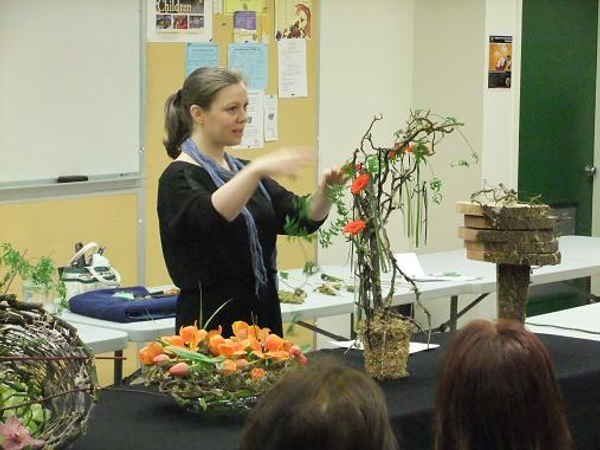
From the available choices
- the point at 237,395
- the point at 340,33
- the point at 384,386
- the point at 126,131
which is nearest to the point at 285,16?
the point at 340,33

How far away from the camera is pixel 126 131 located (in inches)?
199

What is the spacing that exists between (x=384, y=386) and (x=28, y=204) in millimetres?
2514

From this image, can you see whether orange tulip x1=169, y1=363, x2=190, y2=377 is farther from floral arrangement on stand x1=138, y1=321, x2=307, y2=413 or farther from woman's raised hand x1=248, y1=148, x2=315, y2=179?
woman's raised hand x1=248, y1=148, x2=315, y2=179

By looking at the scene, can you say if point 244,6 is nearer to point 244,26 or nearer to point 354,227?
point 244,26

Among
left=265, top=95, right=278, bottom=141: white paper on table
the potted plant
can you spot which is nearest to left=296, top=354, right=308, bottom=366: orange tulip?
the potted plant

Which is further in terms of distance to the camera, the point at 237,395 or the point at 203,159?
the point at 203,159

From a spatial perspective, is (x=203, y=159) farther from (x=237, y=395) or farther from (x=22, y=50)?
(x=22, y=50)

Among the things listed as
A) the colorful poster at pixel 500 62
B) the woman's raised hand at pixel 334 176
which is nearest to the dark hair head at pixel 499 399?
the woman's raised hand at pixel 334 176

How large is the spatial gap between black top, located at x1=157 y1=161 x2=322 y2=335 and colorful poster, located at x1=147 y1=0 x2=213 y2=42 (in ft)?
7.73

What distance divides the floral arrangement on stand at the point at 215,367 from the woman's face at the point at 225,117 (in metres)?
0.78

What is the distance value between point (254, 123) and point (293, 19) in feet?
1.83

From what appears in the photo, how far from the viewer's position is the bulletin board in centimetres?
515

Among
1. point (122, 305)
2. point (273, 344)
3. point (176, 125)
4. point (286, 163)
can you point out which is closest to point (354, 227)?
point (286, 163)

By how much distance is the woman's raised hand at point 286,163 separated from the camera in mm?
2531
